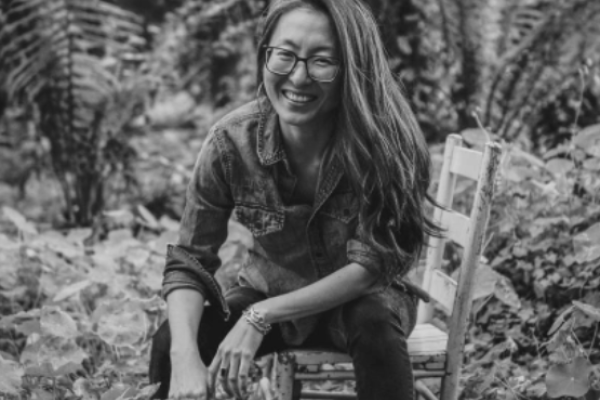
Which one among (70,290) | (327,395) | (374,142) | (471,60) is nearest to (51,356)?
(70,290)

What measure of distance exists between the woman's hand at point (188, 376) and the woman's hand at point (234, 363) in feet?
0.08

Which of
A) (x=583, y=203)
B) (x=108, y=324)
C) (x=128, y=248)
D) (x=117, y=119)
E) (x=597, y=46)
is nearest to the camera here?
(x=108, y=324)

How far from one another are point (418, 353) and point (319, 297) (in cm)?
30

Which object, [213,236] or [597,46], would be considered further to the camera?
[597,46]

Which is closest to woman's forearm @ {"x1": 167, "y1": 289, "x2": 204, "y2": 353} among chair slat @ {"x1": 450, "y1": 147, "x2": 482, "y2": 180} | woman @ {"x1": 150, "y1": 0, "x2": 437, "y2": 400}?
woman @ {"x1": 150, "y1": 0, "x2": 437, "y2": 400}

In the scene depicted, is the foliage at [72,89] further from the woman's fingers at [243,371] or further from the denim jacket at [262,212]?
the woman's fingers at [243,371]

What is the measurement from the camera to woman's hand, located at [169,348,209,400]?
1.70m

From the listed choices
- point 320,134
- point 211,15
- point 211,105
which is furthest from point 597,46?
point 211,105

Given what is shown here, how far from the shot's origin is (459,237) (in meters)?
2.04

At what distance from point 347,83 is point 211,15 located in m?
3.54

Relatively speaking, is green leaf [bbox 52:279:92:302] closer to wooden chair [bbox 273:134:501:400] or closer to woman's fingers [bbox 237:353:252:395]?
wooden chair [bbox 273:134:501:400]

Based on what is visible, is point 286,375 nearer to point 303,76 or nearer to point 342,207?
point 342,207

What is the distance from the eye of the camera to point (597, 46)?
415cm

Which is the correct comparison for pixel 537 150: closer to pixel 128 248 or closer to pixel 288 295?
pixel 128 248
